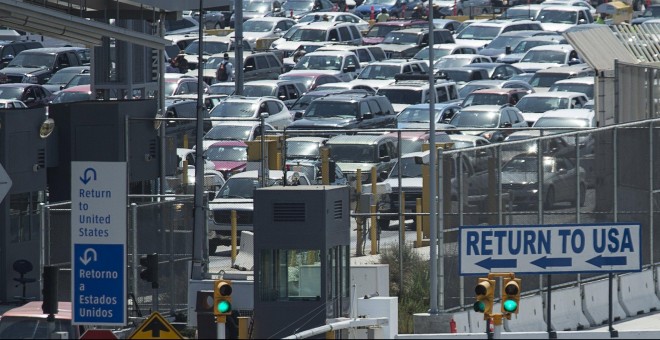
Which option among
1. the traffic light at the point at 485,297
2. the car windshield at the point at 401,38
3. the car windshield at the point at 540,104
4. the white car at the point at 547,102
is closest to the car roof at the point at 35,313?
the traffic light at the point at 485,297

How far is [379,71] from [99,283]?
111 ft

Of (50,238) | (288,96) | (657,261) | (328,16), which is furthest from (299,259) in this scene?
(328,16)

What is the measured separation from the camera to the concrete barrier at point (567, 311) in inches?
811

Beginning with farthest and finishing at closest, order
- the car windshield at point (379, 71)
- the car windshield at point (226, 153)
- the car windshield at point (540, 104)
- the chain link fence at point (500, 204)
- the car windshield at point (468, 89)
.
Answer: the car windshield at point (379, 71), the car windshield at point (468, 89), the car windshield at point (540, 104), the car windshield at point (226, 153), the chain link fence at point (500, 204)

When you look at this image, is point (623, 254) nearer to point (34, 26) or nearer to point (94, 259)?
point (94, 259)

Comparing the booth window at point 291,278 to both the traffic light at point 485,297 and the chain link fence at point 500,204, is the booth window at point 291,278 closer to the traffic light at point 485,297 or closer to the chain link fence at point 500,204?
the traffic light at point 485,297

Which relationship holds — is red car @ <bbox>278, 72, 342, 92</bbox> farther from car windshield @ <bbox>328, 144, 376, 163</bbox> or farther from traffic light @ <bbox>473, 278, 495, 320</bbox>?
traffic light @ <bbox>473, 278, 495, 320</bbox>

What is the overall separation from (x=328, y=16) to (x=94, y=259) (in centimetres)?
5019

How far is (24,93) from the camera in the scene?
144 feet

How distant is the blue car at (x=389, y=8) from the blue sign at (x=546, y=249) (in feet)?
181

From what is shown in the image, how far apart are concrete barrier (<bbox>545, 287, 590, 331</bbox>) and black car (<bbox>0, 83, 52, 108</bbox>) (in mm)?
25123

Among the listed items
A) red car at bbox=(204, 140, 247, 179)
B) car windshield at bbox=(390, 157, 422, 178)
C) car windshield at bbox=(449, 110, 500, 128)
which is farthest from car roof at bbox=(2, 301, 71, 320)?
car windshield at bbox=(449, 110, 500, 128)

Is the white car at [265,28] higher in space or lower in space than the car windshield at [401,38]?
higher

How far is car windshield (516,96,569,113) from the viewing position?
130 ft
